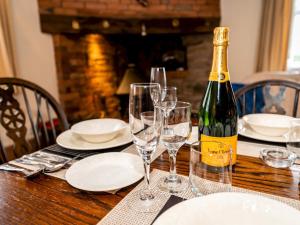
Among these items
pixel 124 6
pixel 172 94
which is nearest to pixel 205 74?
pixel 124 6

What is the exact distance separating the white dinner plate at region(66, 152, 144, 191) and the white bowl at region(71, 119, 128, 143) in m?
0.12

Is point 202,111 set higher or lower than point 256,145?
higher

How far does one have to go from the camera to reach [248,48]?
3.60m

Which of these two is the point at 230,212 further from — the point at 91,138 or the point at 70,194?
the point at 91,138

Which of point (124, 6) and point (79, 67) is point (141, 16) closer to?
point (124, 6)

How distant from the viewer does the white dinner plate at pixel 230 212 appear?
39cm

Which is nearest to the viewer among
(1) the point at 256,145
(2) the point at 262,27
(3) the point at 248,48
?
(1) the point at 256,145

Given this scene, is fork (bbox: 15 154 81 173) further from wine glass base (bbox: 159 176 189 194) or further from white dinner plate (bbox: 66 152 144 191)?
wine glass base (bbox: 159 176 189 194)

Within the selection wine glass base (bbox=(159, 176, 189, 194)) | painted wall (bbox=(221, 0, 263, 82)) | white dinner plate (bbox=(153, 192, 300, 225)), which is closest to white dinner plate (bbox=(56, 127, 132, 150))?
wine glass base (bbox=(159, 176, 189, 194))

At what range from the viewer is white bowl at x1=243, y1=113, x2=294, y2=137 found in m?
0.81

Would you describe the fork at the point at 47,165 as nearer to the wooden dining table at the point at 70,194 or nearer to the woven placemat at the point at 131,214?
the wooden dining table at the point at 70,194

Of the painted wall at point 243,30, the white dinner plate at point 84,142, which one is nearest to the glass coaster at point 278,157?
the white dinner plate at point 84,142

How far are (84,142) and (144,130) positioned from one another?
376mm

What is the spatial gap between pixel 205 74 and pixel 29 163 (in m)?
3.24
